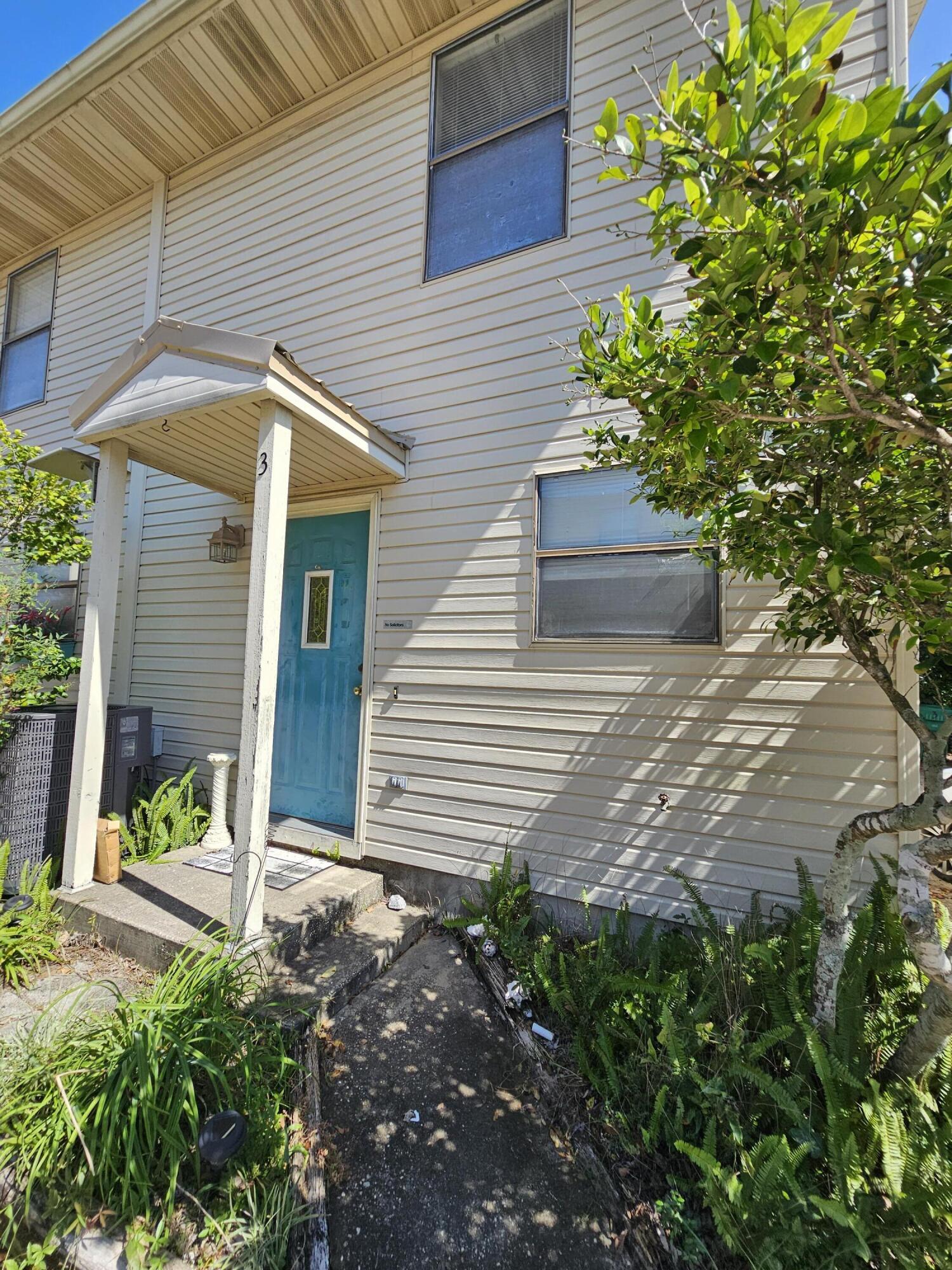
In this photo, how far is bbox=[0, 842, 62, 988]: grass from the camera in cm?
260

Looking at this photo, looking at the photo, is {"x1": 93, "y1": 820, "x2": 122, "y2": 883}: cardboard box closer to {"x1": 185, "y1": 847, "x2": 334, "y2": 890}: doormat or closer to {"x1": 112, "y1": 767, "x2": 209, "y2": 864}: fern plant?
{"x1": 112, "y1": 767, "x2": 209, "y2": 864}: fern plant

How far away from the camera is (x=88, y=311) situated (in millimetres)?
5652

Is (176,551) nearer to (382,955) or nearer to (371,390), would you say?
(371,390)

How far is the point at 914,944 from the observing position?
1.68 m

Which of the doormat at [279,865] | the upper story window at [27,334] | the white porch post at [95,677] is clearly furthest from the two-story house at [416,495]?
the upper story window at [27,334]

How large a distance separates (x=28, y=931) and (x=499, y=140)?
5.50 m

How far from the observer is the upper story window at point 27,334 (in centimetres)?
604

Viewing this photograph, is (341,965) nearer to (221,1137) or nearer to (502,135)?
(221,1137)

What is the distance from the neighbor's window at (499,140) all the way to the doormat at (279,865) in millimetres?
4098

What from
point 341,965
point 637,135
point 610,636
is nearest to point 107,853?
point 341,965

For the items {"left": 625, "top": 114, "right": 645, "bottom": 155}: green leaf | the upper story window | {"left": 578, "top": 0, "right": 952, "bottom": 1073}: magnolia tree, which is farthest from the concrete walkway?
the upper story window

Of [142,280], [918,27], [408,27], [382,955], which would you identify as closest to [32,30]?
[142,280]

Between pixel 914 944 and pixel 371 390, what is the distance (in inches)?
162

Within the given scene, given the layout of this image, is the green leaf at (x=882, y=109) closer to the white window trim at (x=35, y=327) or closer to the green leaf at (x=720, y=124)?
the green leaf at (x=720, y=124)
